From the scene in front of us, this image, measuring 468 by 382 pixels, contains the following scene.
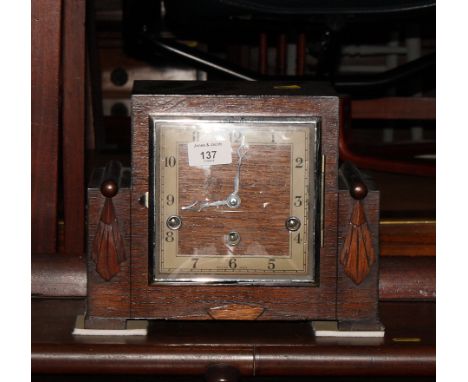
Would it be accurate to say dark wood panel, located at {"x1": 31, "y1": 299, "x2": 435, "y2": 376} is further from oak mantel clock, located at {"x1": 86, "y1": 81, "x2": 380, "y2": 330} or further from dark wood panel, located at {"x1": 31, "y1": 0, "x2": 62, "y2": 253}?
dark wood panel, located at {"x1": 31, "y1": 0, "x2": 62, "y2": 253}

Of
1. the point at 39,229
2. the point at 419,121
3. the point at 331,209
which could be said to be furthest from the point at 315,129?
the point at 419,121

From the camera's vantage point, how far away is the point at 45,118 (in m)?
1.48

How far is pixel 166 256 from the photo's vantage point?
1297 millimetres

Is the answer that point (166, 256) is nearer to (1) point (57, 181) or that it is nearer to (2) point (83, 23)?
(1) point (57, 181)

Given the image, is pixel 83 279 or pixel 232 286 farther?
pixel 83 279

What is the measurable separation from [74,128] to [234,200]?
386 millimetres

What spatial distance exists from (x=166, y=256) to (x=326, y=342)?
0.24 m

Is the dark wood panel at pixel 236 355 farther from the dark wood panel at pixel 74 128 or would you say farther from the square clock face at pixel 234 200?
the dark wood panel at pixel 74 128

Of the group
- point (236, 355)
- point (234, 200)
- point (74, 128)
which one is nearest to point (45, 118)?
point (74, 128)

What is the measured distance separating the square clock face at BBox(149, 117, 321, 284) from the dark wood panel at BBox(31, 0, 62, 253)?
0.91 ft

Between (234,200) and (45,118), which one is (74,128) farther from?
(234,200)

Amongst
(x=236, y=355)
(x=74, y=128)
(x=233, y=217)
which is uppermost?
(x=74, y=128)

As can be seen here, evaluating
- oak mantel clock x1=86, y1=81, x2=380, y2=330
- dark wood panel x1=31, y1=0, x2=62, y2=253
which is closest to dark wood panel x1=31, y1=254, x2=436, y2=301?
dark wood panel x1=31, y1=0, x2=62, y2=253

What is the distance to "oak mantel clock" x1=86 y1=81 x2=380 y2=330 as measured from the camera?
1.26 m
